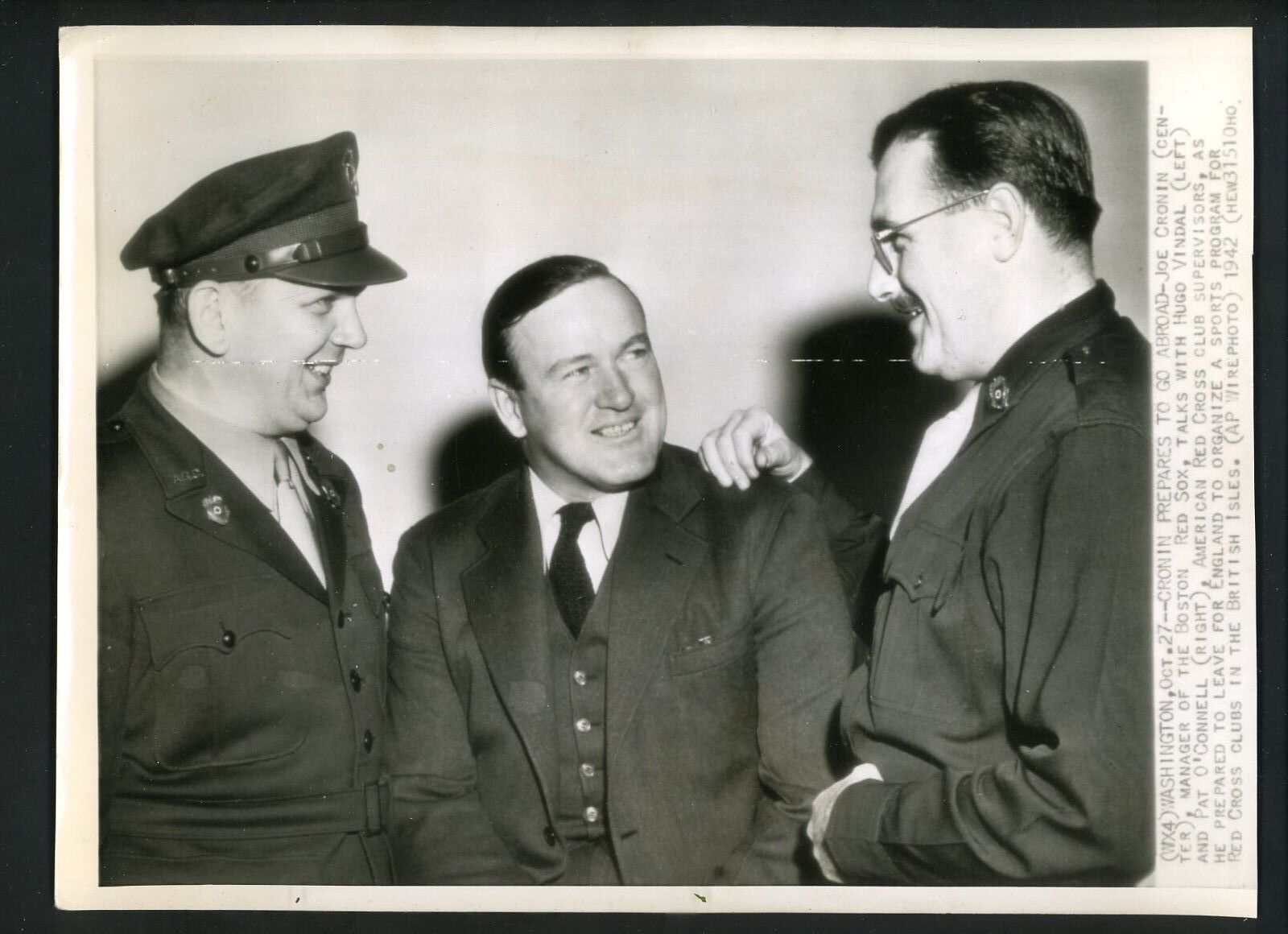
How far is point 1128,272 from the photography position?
188 cm

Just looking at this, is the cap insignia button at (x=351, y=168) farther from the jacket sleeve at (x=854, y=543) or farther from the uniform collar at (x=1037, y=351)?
the uniform collar at (x=1037, y=351)

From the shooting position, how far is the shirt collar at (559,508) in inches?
74.3

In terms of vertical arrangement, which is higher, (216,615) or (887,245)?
(887,245)

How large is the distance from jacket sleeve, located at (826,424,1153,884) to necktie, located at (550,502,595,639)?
1.61 ft

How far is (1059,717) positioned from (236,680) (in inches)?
48.3

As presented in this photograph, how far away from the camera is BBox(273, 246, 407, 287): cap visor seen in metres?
1.89

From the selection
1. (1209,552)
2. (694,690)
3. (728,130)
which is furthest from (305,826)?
(1209,552)

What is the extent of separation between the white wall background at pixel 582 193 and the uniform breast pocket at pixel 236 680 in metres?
0.21

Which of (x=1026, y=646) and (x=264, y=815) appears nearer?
(x=1026, y=646)

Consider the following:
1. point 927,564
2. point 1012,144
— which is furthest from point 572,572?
point 1012,144

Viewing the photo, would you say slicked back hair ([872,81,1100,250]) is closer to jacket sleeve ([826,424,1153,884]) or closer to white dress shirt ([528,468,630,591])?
jacket sleeve ([826,424,1153,884])

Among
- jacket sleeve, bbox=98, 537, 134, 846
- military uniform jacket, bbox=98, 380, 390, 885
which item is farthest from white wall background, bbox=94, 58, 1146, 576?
jacket sleeve, bbox=98, 537, 134, 846

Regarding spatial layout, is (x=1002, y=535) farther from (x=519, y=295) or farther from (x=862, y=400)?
(x=519, y=295)

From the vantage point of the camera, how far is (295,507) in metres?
1.90
